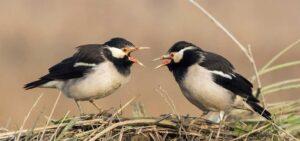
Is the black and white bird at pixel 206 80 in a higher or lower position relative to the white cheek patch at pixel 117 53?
lower

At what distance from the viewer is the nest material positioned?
6.02 meters

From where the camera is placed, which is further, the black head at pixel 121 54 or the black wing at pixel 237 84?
the black head at pixel 121 54

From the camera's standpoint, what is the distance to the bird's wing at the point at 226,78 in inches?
316

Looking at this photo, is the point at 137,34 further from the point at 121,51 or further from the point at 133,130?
the point at 133,130

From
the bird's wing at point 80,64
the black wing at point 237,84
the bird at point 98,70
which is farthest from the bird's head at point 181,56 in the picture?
the bird's wing at point 80,64

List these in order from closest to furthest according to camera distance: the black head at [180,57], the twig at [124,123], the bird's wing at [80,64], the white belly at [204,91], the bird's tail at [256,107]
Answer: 1. the twig at [124,123]
2. the bird's tail at [256,107]
3. the white belly at [204,91]
4. the black head at [180,57]
5. the bird's wing at [80,64]

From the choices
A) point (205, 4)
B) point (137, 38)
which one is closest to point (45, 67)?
point (137, 38)

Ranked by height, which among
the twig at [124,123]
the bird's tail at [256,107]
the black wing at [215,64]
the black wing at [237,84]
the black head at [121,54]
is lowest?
the bird's tail at [256,107]

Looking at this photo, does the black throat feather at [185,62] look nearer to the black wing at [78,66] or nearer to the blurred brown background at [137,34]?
the black wing at [78,66]

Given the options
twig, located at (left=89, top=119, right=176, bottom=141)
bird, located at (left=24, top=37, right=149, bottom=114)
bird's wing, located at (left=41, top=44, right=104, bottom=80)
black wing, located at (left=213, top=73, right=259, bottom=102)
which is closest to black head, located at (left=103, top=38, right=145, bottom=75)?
bird, located at (left=24, top=37, right=149, bottom=114)

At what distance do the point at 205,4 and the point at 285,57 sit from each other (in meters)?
5.95

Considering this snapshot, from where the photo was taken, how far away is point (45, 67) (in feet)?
58.8

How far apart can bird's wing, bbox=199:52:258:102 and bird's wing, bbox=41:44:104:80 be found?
1081mm

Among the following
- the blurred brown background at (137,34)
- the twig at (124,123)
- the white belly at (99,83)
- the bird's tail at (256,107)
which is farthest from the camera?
the blurred brown background at (137,34)
